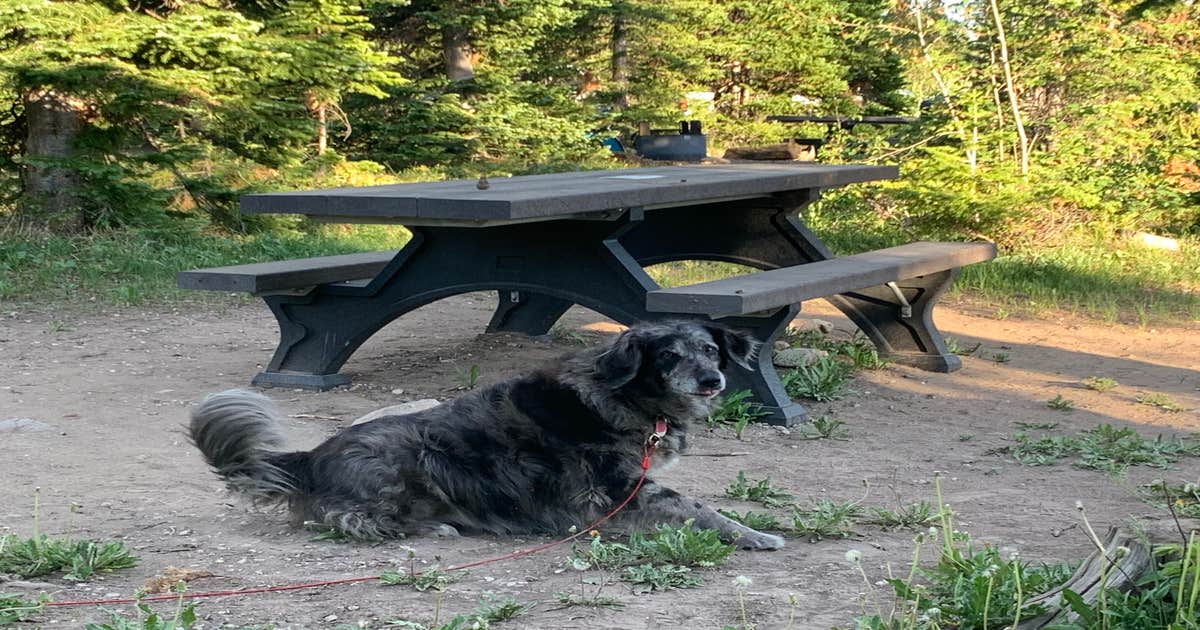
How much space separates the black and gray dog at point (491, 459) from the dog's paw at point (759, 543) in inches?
0.8

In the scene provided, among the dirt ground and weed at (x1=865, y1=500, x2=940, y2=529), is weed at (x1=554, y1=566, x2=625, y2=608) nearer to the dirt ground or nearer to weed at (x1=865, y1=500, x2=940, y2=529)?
the dirt ground

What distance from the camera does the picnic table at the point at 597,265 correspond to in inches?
251

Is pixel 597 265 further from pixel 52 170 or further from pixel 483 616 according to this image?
pixel 52 170

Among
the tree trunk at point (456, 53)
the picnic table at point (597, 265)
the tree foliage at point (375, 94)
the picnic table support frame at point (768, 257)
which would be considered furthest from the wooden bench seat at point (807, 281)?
the tree trunk at point (456, 53)

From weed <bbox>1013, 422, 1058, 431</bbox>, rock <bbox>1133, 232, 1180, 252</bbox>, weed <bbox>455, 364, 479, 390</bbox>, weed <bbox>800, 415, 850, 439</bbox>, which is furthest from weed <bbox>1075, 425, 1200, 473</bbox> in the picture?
rock <bbox>1133, 232, 1180, 252</bbox>

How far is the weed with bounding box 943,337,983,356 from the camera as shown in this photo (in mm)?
8547

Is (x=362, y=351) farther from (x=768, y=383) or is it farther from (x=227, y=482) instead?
(x=227, y=482)

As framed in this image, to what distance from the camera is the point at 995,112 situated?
13.0 metres

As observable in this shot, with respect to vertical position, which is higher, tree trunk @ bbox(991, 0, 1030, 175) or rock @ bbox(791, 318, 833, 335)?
tree trunk @ bbox(991, 0, 1030, 175)

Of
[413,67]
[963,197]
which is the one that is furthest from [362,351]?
[413,67]

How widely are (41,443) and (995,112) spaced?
9.86 metres

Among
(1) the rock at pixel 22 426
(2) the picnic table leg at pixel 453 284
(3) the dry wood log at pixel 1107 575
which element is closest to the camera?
(3) the dry wood log at pixel 1107 575

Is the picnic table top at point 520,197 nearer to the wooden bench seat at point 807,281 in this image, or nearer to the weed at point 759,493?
the wooden bench seat at point 807,281

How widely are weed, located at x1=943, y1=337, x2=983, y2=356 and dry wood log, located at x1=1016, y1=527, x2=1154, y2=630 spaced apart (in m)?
5.38
